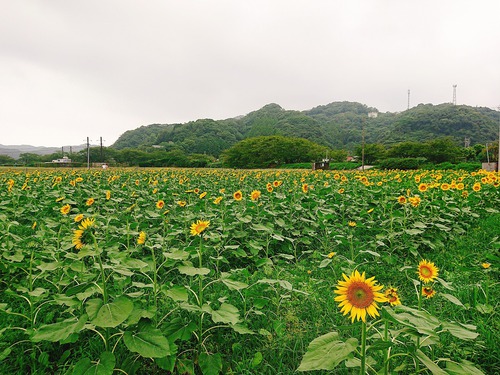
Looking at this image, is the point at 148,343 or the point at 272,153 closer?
the point at 148,343

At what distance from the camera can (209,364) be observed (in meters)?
1.60

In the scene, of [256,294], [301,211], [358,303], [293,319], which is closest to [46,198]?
[301,211]

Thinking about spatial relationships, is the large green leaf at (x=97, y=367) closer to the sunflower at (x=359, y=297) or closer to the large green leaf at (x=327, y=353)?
the large green leaf at (x=327, y=353)

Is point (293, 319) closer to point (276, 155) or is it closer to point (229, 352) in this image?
point (229, 352)

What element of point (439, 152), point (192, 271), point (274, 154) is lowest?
point (192, 271)

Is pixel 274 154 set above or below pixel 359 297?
above

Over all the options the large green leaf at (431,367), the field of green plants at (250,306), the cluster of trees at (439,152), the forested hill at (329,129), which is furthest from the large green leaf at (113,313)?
the forested hill at (329,129)

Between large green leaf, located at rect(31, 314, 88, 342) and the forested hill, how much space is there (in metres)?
65.7

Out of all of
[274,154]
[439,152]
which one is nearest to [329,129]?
[274,154]

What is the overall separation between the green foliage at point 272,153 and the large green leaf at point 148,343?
5659 cm

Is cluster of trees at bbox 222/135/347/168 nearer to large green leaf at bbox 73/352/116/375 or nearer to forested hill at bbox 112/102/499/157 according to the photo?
forested hill at bbox 112/102/499/157

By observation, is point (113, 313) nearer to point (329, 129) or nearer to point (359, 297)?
point (359, 297)

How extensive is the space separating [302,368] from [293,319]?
4.25 feet

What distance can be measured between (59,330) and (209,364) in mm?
704
